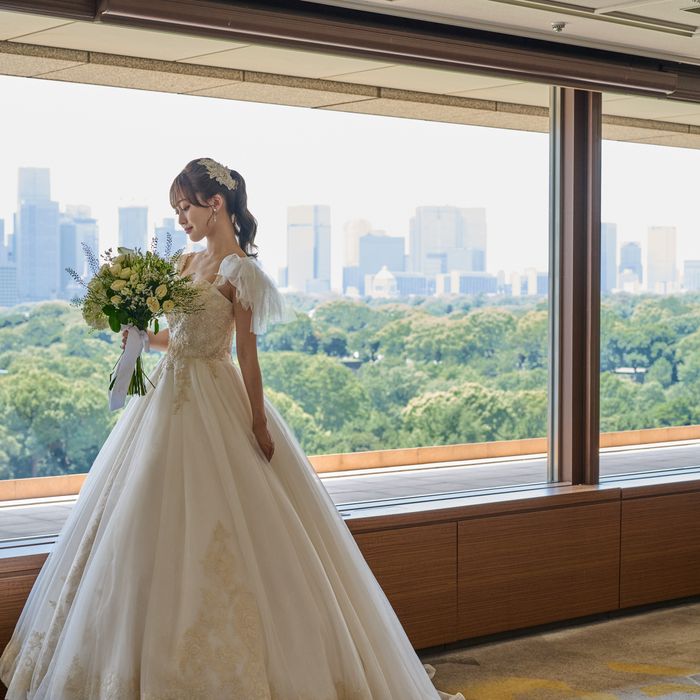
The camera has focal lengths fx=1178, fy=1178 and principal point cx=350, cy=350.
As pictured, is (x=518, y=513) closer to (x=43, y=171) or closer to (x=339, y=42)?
(x=339, y=42)

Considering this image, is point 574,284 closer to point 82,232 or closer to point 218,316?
point 218,316

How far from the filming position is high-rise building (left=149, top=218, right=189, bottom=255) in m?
4.29

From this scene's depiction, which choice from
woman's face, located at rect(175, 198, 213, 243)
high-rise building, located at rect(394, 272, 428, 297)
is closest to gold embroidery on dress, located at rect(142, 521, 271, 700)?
woman's face, located at rect(175, 198, 213, 243)

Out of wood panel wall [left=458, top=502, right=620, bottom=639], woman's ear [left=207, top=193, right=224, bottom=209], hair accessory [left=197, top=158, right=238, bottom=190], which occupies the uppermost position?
hair accessory [left=197, top=158, right=238, bottom=190]

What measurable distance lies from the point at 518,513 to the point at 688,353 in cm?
160

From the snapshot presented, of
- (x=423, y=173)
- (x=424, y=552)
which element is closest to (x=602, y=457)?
(x=424, y=552)

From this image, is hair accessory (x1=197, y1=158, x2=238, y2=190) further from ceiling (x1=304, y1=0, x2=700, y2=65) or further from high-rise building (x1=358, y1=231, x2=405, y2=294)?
high-rise building (x1=358, y1=231, x2=405, y2=294)

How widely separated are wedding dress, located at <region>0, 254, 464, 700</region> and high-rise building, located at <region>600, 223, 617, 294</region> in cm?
219

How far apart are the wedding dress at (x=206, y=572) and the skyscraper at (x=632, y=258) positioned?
7.73 feet

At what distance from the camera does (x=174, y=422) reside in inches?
150

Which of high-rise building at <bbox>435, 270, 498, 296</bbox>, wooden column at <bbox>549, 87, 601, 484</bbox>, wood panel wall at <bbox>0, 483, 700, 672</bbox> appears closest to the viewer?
wood panel wall at <bbox>0, 483, 700, 672</bbox>

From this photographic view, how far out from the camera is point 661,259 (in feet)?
19.5

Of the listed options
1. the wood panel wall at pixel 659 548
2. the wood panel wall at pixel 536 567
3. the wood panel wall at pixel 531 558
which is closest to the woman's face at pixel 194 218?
the wood panel wall at pixel 531 558

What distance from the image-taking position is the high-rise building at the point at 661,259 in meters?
5.91
